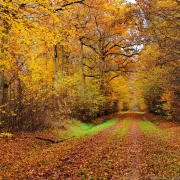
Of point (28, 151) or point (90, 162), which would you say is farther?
point (28, 151)

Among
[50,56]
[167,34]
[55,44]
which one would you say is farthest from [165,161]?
[50,56]

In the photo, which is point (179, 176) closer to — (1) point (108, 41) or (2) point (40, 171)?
(2) point (40, 171)

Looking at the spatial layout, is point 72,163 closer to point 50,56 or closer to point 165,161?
point 165,161

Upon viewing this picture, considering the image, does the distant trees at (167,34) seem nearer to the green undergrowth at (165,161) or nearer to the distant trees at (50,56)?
the distant trees at (50,56)

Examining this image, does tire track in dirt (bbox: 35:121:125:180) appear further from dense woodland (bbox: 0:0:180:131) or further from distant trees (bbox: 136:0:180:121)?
distant trees (bbox: 136:0:180:121)

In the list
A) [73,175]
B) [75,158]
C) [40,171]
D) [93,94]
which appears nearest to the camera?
[73,175]

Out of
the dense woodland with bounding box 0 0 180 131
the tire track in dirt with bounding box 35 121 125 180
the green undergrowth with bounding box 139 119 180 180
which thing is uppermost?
the dense woodland with bounding box 0 0 180 131

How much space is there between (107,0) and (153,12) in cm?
Result: 371

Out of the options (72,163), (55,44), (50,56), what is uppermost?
Answer: (50,56)

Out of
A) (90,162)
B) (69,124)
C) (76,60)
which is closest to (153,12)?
(90,162)

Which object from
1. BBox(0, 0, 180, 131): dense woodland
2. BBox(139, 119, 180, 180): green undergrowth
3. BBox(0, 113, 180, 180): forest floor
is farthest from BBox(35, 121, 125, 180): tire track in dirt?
BBox(0, 0, 180, 131): dense woodland

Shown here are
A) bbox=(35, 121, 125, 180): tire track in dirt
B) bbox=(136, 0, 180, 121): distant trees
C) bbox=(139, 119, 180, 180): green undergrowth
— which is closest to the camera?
bbox=(139, 119, 180, 180): green undergrowth

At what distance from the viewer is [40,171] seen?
297 inches

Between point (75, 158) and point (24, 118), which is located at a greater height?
point (24, 118)
